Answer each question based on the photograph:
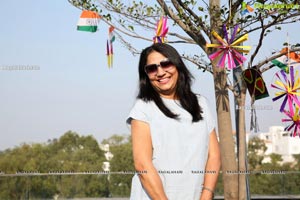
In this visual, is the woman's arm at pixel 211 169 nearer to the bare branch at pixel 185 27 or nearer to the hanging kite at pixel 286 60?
the bare branch at pixel 185 27

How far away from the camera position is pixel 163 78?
54.9 inches

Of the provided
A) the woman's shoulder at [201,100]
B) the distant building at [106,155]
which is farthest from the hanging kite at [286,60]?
the distant building at [106,155]

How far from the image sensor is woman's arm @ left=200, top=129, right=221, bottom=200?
1337 millimetres

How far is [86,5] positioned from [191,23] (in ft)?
3.00

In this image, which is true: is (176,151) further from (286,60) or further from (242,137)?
(286,60)

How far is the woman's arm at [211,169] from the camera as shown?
4.39ft

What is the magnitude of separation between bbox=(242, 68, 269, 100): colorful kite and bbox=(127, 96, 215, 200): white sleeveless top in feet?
6.93

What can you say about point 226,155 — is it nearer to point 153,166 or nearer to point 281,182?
point 153,166

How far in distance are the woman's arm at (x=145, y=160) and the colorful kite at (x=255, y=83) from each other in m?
2.19

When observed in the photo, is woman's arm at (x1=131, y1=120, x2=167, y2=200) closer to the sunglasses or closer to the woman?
the woman

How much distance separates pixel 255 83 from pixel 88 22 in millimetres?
1264

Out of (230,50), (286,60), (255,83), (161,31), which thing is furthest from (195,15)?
(286,60)

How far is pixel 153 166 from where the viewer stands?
4.26 feet

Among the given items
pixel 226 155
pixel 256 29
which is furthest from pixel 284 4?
pixel 226 155
